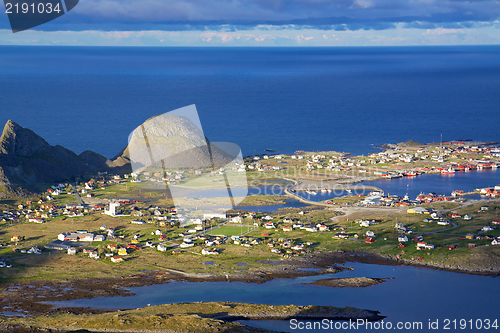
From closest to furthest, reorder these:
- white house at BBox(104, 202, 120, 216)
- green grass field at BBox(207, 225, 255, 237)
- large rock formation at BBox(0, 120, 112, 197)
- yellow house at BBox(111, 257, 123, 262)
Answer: yellow house at BBox(111, 257, 123, 262), green grass field at BBox(207, 225, 255, 237), white house at BBox(104, 202, 120, 216), large rock formation at BBox(0, 120, 112, 197)

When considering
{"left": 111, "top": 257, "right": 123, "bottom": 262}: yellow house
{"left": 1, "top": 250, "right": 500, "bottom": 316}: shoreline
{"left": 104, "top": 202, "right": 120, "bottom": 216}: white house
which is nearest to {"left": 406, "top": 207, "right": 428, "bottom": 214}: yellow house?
{"left": 1, "top": 250, "right": 500, "bottom": 316}: shoreline

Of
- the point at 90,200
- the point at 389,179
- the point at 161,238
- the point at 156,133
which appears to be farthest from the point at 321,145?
the point at 161,238

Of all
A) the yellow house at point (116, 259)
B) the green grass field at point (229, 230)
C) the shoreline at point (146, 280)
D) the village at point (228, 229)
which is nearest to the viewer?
the shoreline at point (146, 280)

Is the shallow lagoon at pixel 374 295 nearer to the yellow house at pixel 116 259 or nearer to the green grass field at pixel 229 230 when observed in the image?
the yellow house at pixel 116 259

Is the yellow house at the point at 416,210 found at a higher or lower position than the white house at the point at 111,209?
lower

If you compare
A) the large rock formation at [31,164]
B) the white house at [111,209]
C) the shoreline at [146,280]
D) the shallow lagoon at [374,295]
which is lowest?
the shallow lagoon at [374,295]

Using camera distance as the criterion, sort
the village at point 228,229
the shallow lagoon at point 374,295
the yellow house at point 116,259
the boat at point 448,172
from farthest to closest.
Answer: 1. the boat at point 448,172
2. the village at point 228,229
3. the yellow house at point 116,259
4. the shallow lagoon at point 374,295

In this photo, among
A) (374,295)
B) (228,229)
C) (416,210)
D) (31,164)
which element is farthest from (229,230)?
(31,164)

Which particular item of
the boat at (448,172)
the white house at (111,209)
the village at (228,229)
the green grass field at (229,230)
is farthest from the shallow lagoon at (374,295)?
the boat at (448,172)

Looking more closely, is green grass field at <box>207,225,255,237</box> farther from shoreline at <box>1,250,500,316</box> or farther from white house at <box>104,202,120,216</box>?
white house at <box>104,202,120,216</box>
